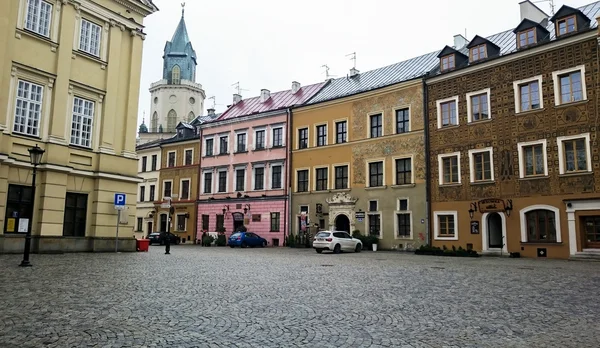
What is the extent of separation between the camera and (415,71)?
3550 centimetres

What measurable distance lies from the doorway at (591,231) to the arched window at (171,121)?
215 feet

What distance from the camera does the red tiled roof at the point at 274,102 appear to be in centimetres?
4378

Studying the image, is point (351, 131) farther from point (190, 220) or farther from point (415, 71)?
point (190, 220)

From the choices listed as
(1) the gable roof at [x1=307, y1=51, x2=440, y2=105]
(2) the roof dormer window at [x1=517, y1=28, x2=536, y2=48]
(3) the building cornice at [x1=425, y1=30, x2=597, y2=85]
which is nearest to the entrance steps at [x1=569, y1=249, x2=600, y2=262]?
(3) the building cornice at [x1=425, y1=30, x2=597, y2=85]

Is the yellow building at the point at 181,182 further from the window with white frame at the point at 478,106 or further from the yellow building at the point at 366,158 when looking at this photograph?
the window with white frame at the point at 478,106

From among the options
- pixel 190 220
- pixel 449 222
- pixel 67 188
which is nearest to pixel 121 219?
pixel 67 188

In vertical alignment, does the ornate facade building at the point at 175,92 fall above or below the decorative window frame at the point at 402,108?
above

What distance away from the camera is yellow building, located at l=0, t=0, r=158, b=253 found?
20.1 m

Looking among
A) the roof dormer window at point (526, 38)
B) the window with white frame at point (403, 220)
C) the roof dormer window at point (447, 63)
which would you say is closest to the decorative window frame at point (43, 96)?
the window with white frame at point (403, 220)

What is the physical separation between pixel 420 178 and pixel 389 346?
27.2m

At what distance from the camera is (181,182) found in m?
48.9

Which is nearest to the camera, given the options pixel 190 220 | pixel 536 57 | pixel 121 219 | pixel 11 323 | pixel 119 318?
pixel 11 323

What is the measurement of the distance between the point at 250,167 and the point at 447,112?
769 inches

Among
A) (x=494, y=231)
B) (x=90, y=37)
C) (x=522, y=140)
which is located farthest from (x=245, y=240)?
(x=522, y=140)
